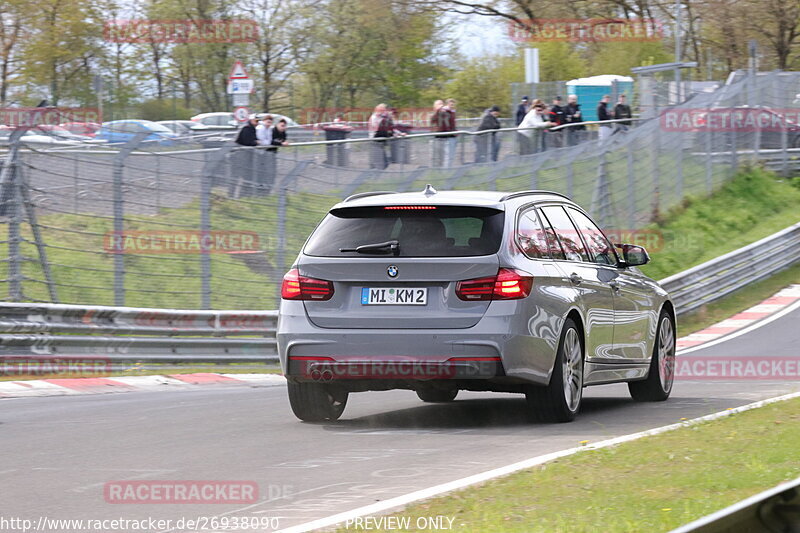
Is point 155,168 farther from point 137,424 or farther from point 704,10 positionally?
point 704,10

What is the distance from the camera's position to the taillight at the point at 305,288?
9078 mm

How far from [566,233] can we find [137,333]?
6887 millimetres

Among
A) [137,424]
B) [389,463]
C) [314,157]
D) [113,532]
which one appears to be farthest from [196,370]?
[113,532]

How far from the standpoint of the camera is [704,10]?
60.0 m

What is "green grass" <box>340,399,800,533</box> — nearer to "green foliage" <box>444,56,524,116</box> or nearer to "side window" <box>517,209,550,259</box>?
"side window" <box>517,209,550,259</box>

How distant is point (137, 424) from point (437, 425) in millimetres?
2117

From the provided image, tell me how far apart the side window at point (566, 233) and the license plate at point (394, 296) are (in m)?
1.52

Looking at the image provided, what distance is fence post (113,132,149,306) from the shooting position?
15148 mm

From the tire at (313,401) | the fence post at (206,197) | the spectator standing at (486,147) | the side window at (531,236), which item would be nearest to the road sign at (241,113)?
the spectator standing at (486,147)

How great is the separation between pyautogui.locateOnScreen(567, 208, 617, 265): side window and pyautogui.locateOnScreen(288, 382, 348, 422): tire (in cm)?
230

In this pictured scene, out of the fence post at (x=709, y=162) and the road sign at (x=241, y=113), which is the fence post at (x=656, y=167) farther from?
the road sign at (x=241, y=113)

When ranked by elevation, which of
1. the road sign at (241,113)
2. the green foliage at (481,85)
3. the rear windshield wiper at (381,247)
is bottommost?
the rear windshield wiper at (381,247)

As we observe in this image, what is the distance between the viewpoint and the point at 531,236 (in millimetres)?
9367

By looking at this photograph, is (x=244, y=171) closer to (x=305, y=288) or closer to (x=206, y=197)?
(x=206, y=197)
